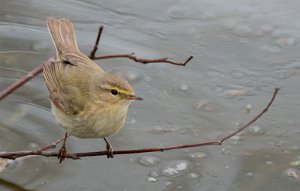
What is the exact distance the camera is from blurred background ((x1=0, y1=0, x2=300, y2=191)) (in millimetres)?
4906

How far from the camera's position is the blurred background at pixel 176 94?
16.1ft

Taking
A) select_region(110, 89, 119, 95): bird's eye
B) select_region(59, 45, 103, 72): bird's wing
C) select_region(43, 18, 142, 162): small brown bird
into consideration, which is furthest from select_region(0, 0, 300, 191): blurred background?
select_region(110, 89, 119, 95): bird's eye

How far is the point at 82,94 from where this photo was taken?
4.36m

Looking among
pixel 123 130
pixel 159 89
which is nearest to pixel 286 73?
pixel 159 89

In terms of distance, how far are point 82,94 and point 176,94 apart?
Result: 5.36ft

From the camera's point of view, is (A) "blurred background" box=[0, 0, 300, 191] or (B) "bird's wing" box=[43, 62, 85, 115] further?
(A) "blurred background" box=[0, 0, 300, 191]

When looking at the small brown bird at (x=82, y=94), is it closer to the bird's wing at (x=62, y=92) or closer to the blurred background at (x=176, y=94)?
the bird's wing at (x=62, y=92)

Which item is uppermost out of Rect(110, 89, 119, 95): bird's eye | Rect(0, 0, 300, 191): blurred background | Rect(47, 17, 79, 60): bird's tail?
Rect(47, 17, 79, 60): bird's tail

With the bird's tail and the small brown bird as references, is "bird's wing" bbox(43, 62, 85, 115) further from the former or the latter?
the bird's tail

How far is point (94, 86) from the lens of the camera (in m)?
4.23

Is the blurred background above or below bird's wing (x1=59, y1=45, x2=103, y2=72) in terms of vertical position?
below

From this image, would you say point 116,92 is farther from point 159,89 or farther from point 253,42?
point 253,42

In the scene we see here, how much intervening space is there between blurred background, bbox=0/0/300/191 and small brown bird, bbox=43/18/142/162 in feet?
2.37

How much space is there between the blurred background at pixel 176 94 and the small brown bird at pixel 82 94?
2.37 ft
